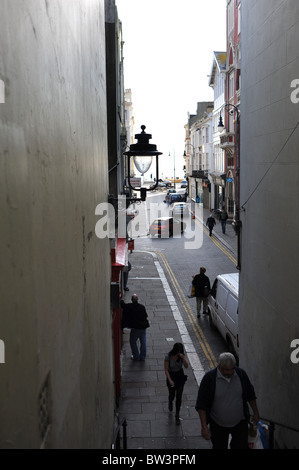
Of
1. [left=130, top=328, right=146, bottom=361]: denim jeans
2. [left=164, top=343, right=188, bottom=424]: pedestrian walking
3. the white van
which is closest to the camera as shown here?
[left=164, top=343, right=188, bottom=424]: pedestrian walking

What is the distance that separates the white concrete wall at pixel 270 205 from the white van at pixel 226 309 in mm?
1510

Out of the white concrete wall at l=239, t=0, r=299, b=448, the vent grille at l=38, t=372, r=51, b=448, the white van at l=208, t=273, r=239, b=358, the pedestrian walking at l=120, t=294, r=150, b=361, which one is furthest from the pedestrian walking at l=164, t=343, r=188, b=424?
the vent grille at l=38, t=372, r=51, b=448

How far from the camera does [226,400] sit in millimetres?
5117

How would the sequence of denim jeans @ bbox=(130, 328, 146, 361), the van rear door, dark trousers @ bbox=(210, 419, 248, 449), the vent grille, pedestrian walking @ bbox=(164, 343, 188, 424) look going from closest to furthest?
1. the vent grille
2. dark trousers @ bbox=(210, 419, 248, 449)
3. pedestrian walking @ bbox=(164, 343, 188, 424)
4. denim jeans @ bbox=(130, 328, 146, 361)
5. the van rear door

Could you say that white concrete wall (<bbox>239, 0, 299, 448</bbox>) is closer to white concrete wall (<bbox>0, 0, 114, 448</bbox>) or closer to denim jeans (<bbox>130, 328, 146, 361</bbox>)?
denim jeans (<bbox>130, 328, 146, 361</bbox>)

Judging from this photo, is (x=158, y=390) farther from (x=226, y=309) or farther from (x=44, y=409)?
(x=44, y=409)

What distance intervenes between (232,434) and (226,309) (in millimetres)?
6607

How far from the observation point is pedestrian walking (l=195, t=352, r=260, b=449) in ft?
16.6

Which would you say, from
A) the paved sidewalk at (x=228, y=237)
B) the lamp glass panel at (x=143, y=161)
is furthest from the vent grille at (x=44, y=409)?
the paved sidewalk at (x=228, y=237)

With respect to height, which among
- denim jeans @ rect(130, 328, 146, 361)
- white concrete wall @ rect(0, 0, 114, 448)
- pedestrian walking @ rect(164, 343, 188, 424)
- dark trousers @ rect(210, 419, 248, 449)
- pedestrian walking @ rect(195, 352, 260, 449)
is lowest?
denim jeans @ rect(130, 328, 146, 361)

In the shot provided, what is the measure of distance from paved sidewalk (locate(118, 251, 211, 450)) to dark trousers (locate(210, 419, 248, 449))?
2.42 metres

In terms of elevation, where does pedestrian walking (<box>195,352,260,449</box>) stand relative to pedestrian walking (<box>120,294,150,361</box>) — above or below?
above

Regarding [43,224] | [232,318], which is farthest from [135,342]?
[43,224]

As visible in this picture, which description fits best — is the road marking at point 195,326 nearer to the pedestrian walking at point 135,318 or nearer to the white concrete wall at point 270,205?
the pedestrian walking at point 135,318
